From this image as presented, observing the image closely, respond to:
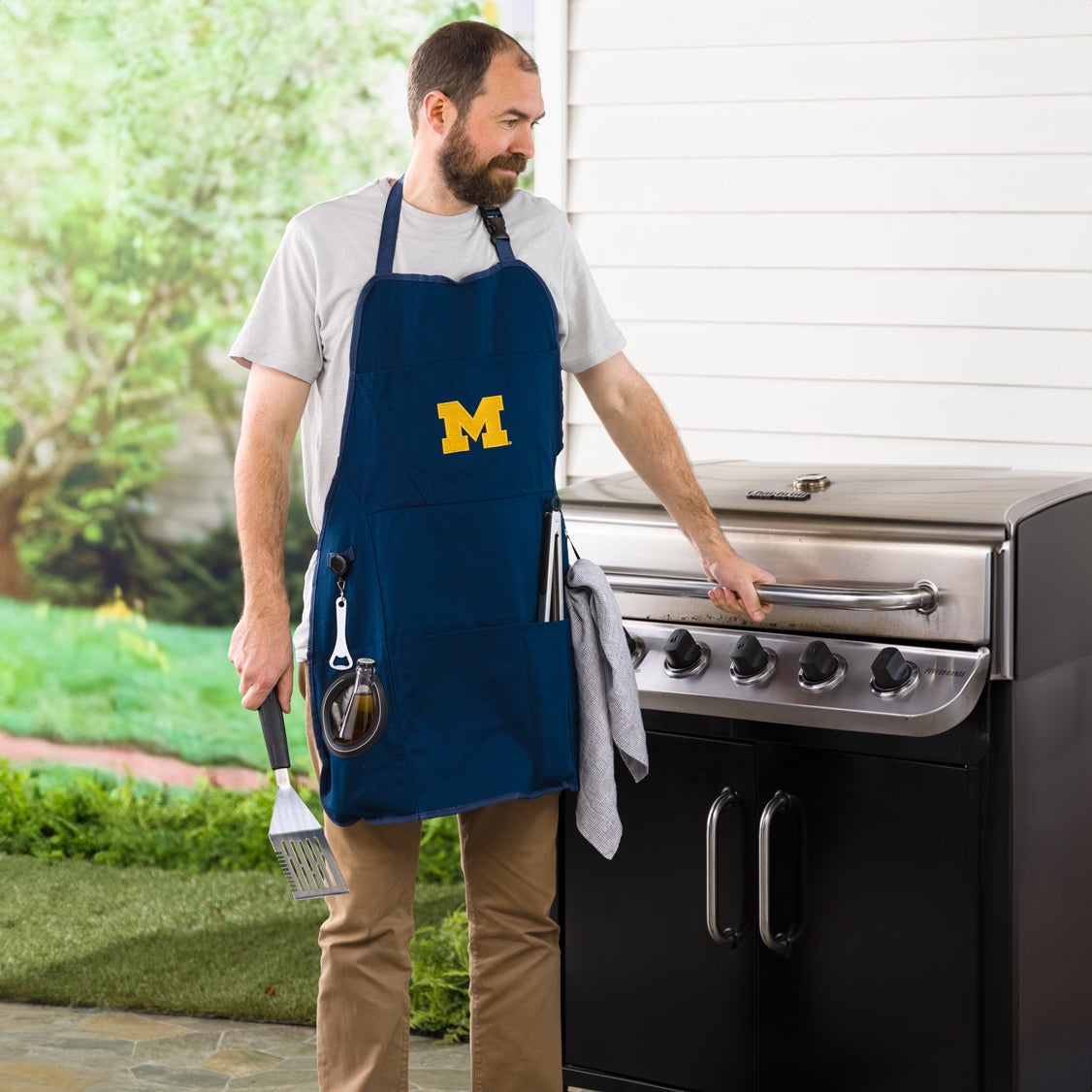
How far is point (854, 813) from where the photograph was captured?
7.70ft

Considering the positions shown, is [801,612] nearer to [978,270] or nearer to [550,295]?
[550,295]

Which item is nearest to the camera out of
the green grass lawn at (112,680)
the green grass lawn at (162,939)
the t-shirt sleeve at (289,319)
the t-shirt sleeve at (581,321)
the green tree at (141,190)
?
the t-shirt sleeve at (289,319)

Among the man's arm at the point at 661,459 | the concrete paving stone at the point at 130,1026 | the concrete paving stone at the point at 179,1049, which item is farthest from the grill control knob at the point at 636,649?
the concrete paving stone at the point at 130,1026

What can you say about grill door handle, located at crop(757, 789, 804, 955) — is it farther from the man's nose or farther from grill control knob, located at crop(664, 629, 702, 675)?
the man's nose

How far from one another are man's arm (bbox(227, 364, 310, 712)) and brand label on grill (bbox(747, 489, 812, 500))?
760mm

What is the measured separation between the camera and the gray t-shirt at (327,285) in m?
2.11

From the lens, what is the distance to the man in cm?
210

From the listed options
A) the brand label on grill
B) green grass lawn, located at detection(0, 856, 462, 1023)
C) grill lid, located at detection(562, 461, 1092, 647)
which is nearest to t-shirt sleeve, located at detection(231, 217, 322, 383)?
grill lid, located at detection(562, 461, 1092, 647)

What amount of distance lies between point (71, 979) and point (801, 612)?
6.77ft

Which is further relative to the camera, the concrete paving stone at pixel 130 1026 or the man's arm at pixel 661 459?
the concrete paving stone at pixel 130 1026

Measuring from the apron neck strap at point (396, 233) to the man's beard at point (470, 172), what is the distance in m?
0.02

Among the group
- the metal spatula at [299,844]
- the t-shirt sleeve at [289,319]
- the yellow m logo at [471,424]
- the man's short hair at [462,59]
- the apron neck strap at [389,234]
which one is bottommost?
the metal spatula at [299,844]

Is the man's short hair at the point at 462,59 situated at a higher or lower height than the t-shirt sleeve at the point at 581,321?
higher

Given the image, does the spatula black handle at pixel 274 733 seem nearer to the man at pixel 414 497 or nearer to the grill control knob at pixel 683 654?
the man at pixel 414 497
